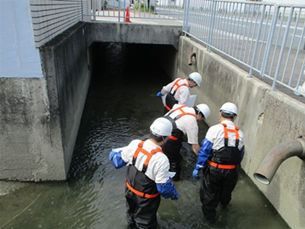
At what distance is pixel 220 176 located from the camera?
3.64 meters

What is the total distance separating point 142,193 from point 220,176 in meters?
1.22

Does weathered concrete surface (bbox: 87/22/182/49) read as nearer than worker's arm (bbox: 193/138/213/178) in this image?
No

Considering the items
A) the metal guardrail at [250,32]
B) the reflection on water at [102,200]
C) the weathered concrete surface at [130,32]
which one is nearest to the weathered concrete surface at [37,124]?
the reflection on water at [102,200]

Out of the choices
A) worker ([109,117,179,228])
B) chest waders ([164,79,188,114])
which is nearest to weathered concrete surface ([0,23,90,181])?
worker ([109,117,179,228])

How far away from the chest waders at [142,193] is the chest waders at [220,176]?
941 mm

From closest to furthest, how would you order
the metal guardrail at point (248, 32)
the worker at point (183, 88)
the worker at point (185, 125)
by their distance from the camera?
the worker at point (185, 125) → the metal guardrail at point (248, 32) → the worker at point (183, 88)

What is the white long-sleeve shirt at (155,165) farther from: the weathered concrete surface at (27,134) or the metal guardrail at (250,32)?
the metal guardrail at (250,32)

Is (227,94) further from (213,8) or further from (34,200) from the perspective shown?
(34,200)

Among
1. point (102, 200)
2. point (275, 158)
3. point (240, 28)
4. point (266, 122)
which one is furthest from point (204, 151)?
point (240, 28)

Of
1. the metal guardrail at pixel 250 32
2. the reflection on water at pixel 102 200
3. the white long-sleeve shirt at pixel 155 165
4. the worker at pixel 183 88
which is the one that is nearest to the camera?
the white long-sleeve shirt at pixel 155 165

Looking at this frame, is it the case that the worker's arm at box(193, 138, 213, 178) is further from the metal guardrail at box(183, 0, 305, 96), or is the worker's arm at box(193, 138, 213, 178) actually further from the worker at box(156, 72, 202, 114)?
the worker at box(156, 72, 202, 114)

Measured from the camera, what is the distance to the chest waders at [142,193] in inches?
117

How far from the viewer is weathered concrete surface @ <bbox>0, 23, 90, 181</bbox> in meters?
3.95

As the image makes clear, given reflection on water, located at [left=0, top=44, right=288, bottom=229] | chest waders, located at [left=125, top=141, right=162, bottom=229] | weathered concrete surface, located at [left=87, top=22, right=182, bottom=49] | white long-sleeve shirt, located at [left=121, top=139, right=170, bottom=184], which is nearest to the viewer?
white long-sleeve shirt, located at [left=121, top=139, right=170, bottom=184]
